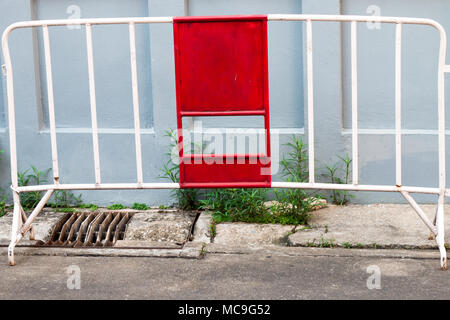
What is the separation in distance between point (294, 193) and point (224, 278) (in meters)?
1.36

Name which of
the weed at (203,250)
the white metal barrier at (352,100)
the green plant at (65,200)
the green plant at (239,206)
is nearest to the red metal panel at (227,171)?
the white metal barrier at (352,100)

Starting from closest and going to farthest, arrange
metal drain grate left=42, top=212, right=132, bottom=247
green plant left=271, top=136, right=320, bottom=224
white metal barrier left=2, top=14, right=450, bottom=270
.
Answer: white metal barrier left=2, top=14, right=450, bottom=270, metal drain grate left=42, top=212, right=132, bottom=247, green plant left=271, top=136, right=320, bottom=224

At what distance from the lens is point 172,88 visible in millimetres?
5492

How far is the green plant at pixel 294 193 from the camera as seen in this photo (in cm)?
516

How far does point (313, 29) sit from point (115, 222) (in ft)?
7.12

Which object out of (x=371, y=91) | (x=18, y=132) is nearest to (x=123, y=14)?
(x=18, y=132)

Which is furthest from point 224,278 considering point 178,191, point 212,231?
point 178,191

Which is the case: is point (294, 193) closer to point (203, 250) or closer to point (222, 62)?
point (203, 250)

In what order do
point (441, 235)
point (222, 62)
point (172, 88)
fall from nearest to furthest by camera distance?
point (222, 62) → point (441, 235) → point (172, 88)

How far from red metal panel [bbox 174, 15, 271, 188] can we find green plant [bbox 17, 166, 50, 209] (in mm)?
1906

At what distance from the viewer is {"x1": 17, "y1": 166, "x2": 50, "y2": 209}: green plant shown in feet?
18.4

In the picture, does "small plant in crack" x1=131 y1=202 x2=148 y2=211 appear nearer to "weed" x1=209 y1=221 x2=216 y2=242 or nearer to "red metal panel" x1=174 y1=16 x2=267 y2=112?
"weed" x1=209 y1=221 x2=216 y2=242

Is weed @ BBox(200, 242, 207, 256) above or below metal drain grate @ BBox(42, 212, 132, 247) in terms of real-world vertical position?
below

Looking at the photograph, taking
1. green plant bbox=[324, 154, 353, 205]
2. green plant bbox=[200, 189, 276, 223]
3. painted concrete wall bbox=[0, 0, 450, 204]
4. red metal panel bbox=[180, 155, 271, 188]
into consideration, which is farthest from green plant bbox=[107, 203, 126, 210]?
green plant bbox=[324, 154, 353, 205]
